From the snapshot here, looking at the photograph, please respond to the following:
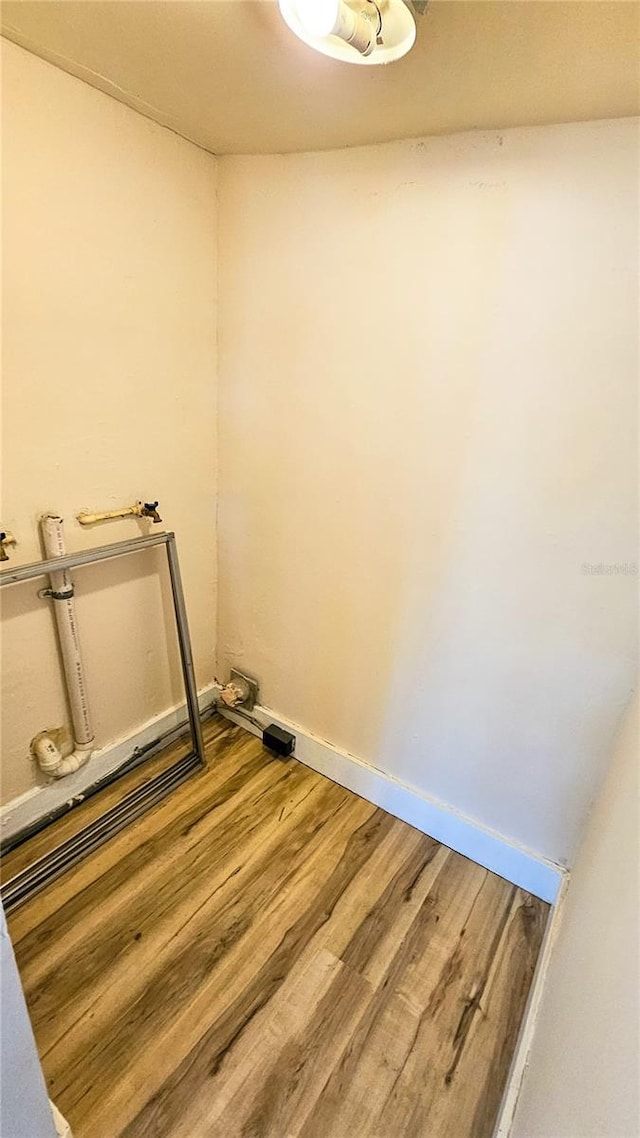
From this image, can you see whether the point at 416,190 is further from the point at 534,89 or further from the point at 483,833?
the point at 483,833

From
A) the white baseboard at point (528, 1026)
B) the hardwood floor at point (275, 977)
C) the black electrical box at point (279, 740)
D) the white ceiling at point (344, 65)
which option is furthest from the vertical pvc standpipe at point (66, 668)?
the white baseboard at point (528, 1026)

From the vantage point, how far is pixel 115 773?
1807mm

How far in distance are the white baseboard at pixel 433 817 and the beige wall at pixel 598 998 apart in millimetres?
237

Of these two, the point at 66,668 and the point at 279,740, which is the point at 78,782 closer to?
the point at 66,668

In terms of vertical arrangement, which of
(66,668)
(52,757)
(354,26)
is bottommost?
(52,757)

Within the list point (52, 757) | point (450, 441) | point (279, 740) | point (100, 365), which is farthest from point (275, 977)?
point (100, 365)

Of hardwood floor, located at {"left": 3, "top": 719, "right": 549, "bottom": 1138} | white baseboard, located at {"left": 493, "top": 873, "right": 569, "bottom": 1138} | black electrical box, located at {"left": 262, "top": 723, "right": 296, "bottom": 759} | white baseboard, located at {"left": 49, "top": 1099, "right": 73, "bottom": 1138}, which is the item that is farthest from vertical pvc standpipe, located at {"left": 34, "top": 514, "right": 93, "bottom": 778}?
white baseboard, located at {"left": 493, "top": 873, "right": 569, "bottom": 1138}

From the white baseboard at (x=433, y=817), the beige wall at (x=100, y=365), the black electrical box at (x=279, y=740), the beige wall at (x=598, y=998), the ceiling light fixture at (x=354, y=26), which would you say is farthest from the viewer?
the black electrical box at (x=279, y=740)

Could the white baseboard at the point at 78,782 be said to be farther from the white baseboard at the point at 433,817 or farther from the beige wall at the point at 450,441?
the beige wall at the point at 450,441

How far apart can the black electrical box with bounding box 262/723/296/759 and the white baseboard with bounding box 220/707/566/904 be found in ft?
0.07

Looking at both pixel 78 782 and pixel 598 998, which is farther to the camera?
pixel 78 782

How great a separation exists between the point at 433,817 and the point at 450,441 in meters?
1.19

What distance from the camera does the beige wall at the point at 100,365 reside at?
3.89 ft

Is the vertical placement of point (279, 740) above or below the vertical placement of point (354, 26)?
below
